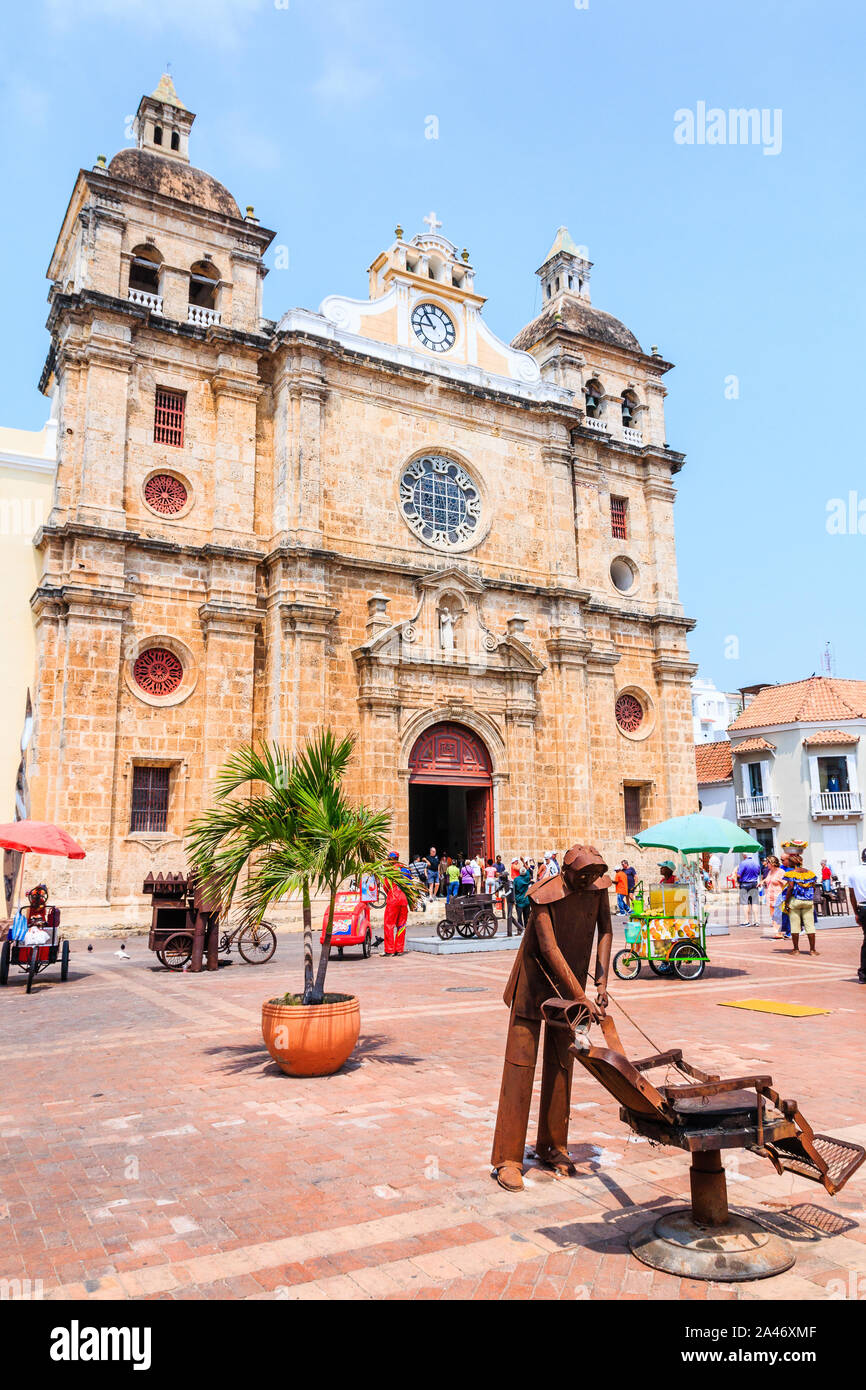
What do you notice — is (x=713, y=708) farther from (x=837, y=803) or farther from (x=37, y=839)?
(x=37, y=839)

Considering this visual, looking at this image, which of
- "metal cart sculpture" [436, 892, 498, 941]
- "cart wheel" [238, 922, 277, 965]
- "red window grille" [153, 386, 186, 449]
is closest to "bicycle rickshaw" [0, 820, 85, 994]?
"cart wheel" [238, 922, 277, 965]

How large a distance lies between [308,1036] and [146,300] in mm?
21604

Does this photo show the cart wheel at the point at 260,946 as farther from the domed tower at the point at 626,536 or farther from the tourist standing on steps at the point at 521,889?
the domed tower at the point at 626,536

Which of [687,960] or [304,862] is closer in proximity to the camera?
[304,862]

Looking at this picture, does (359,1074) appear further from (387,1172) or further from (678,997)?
(678,997)

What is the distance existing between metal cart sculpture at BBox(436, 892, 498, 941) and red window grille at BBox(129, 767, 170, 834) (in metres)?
7.39

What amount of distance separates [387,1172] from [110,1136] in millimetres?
1980

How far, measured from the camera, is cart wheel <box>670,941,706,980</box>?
43.8ft

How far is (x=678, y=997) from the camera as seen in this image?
1177 centimetres

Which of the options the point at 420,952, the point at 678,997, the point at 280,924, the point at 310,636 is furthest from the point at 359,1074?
the point at 310,636

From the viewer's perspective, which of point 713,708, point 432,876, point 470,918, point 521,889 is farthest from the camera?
point 713,708

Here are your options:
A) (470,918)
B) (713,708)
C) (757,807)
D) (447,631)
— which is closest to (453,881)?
(470,918)

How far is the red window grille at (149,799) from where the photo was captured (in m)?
21.3

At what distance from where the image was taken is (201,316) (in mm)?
24297
